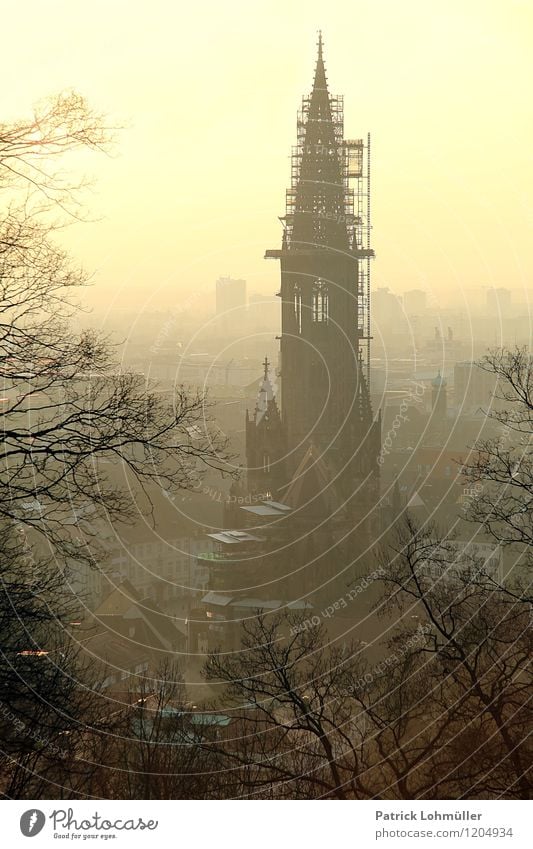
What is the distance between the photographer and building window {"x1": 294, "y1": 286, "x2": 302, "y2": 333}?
5061cm

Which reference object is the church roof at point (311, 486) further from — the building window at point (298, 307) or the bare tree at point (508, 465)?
the bare tree at point (508, 465)

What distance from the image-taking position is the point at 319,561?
152 ft

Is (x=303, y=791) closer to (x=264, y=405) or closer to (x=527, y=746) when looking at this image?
(x=527, y=746)

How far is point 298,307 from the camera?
2025 inches

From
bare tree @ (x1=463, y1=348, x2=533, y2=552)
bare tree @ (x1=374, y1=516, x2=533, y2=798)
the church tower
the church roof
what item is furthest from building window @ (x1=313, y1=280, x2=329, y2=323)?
bare tree @ (x1=374, y1=516, x2=533, y2=798)

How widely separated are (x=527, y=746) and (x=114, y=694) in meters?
9.91

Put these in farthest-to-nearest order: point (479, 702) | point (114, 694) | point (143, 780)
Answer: point (114, 694)
point (143, 780)
point (479, 702)

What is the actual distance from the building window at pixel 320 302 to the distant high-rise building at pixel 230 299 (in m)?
10.5

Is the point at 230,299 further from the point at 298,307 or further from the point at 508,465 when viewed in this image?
the point at 508,465

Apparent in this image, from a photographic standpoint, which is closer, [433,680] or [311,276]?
[433,680]

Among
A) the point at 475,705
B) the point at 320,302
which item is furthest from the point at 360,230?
the point at 475,705

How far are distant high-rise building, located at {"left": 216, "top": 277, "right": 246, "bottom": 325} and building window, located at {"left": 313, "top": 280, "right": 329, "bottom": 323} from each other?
413 inches

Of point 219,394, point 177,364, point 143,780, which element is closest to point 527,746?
point 143,780

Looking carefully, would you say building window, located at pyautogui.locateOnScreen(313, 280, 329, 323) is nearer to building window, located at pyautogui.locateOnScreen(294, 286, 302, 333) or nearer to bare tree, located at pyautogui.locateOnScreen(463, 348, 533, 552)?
building window, located at pyautogui.locateOnScreen(294, 286, 302, 333)
